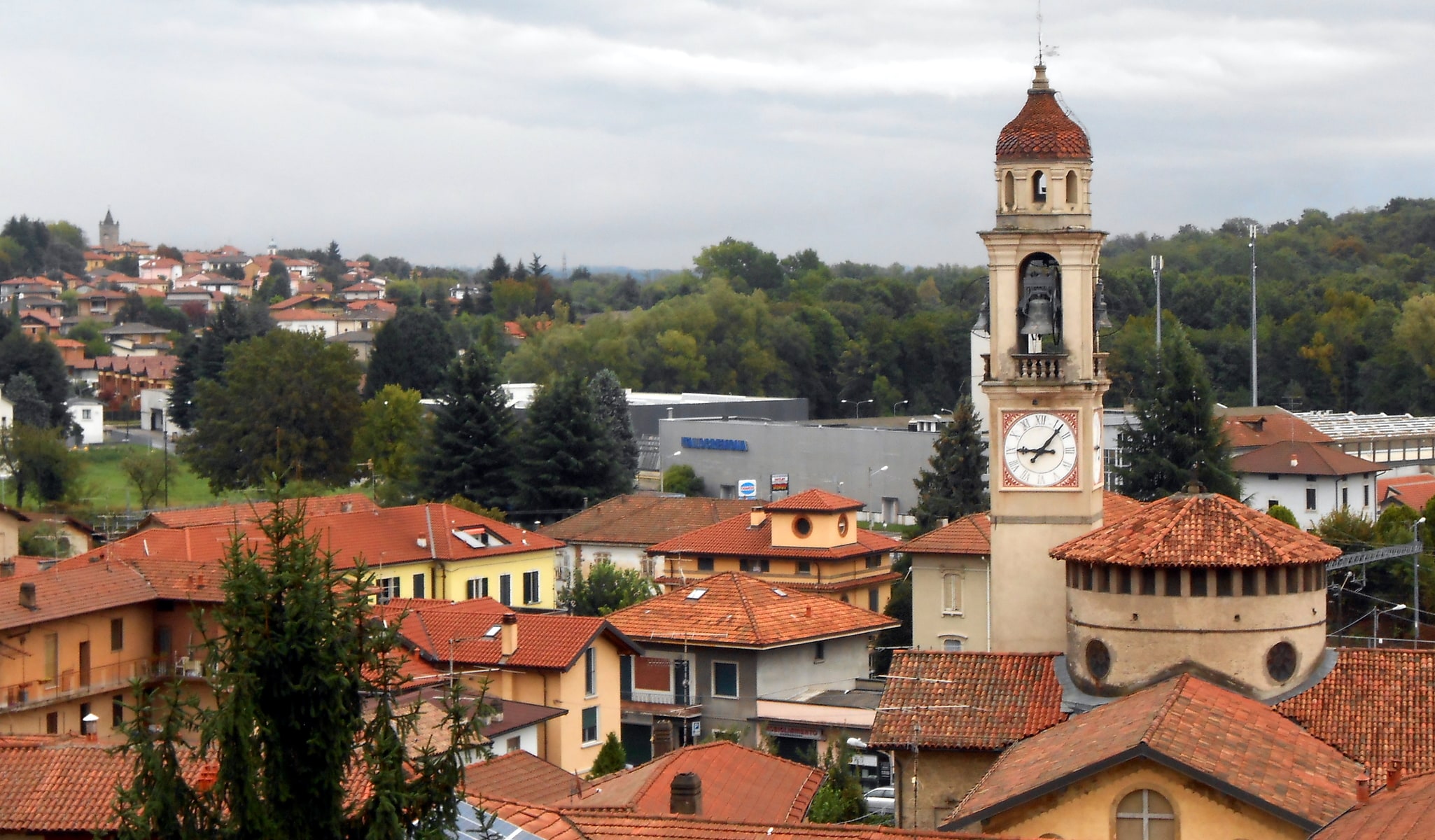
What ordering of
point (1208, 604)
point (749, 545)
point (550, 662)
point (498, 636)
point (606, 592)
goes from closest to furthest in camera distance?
point (1208, 604) < point (550, 662) < point (498, 636) < point (606, 592) < point (749, 545)

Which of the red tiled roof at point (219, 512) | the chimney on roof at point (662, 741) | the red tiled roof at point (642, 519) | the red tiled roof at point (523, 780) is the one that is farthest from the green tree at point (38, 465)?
the red tiled roof at point (523, 780)

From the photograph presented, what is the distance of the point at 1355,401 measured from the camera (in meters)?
120

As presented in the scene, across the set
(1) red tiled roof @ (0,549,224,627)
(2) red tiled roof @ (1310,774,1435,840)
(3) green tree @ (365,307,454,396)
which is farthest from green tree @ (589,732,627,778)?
(3) green tree @ (365,307,454,396)

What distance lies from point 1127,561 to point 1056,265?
5.86 metres

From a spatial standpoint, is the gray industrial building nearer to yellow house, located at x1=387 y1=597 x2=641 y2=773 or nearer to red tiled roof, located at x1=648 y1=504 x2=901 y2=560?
red tiled roof, located at x1=648 y1=504 x2=901 y2=560

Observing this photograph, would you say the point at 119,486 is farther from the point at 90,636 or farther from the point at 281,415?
the point at 90,636

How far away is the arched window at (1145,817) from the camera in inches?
930

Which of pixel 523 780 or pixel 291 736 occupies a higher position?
pixel 291 736

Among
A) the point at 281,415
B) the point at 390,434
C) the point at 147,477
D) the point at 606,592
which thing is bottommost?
the point at 606,592

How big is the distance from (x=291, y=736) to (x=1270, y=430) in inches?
2808

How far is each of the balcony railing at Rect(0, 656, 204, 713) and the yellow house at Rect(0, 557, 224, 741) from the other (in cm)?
2

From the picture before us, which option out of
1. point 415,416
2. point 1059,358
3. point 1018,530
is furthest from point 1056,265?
point 415,416

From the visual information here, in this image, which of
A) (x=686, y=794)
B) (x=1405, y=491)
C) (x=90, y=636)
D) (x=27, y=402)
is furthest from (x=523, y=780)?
(x=27, y=402)

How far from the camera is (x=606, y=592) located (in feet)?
194
